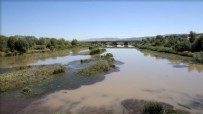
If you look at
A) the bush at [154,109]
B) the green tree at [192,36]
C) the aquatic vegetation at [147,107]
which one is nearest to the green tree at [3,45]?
the aquatic vegetation at [147,107]

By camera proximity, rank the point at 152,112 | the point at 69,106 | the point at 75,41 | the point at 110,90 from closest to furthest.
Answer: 1. the point at 152,112
2. the point at 69,106
3. the point at 110,90
4. the point at 75,41

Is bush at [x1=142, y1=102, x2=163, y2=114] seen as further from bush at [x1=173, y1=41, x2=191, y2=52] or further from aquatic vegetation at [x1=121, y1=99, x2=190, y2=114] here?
bush at [x1=173, y1=41, x2=191, y2=52]

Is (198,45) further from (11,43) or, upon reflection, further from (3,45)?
(3,45)

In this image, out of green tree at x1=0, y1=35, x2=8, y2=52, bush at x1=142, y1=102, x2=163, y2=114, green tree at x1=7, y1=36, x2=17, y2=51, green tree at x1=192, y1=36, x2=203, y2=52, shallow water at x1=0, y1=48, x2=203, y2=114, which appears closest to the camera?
bush at x1=142, y1=102, x2=163, y2=114

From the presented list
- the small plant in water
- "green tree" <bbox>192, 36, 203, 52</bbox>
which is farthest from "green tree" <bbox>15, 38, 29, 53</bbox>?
"green tree" <bbox>192, 36, 203, 52</bbox>

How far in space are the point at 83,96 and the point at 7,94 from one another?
6.35 meters

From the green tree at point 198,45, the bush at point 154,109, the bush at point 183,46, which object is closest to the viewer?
the bush at point 154,109

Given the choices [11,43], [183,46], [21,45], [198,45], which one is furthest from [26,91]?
[11,43]

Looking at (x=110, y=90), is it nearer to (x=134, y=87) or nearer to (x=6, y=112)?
(x=134, y=87)

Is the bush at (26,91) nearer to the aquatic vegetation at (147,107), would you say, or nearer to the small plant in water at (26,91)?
the small plant in water at (26,91)

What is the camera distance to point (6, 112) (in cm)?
1327

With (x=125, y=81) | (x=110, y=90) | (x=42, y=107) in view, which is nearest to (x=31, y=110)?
(x=42, y=107)

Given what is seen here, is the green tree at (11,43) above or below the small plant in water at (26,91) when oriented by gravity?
above

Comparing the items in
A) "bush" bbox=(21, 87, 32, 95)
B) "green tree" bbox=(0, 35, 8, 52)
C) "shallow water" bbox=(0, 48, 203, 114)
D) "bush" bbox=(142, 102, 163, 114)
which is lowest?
"shallow water" bbox=(0, 48, 203, 114)
